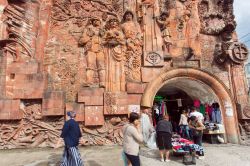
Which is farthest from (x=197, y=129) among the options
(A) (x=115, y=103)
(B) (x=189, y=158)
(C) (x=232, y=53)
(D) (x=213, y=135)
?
(C) (x=232, y=53)

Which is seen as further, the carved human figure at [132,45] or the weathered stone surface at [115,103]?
the carved human figure at [132,45]

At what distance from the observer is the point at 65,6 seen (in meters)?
9.72

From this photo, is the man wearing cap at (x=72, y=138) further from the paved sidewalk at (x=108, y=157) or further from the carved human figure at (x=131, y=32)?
the carved human figure at (x=131, y=32)

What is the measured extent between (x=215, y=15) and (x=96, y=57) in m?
6.19

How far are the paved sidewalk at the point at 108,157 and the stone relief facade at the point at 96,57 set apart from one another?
2.30ft

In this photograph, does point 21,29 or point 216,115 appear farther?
point 216,115

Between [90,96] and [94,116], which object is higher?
[90,96]

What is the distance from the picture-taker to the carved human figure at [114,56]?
8953mm

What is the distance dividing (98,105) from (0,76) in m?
3.72

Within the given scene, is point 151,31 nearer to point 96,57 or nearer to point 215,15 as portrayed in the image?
point 96,57

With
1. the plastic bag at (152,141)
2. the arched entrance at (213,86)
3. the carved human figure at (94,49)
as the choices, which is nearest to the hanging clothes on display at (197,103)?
the arched entrance at (213,86)

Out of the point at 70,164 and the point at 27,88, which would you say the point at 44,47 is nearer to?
the point at 27,88

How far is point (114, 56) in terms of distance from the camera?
9.16 metres

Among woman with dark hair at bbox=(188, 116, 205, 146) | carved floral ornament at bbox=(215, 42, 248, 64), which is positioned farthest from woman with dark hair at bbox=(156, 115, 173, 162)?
carved floral ornament at bbox=(215, 42, 248, 64)
